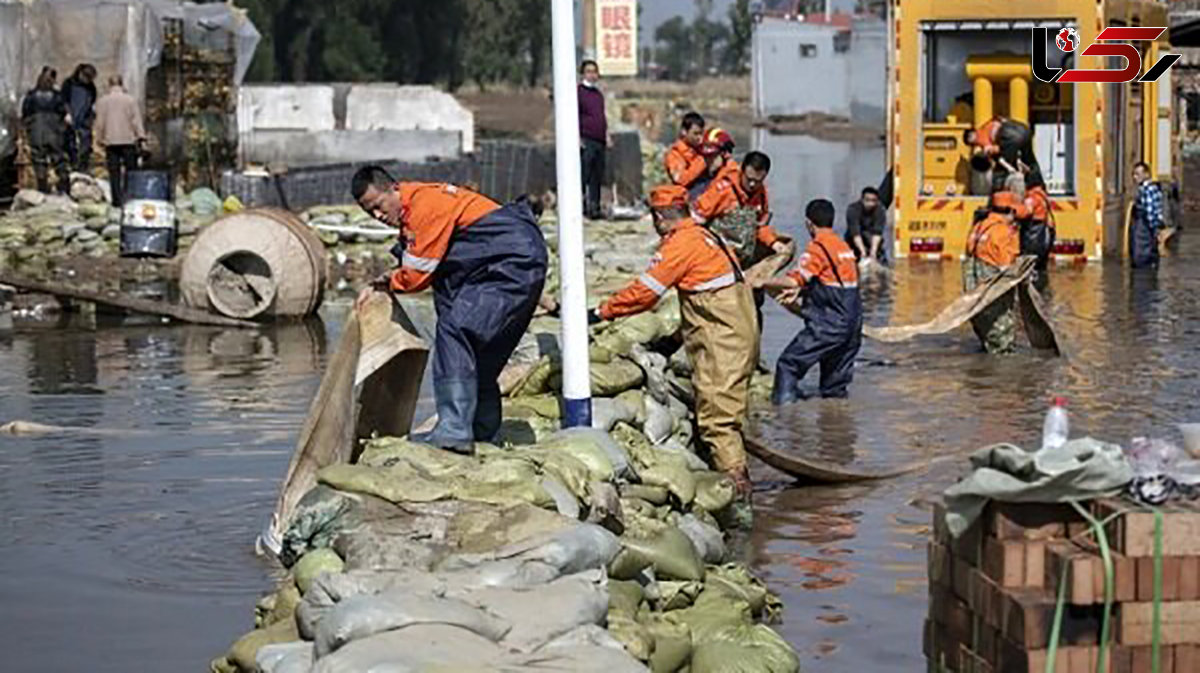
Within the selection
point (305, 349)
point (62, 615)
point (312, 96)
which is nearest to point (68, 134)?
point (305, 349)

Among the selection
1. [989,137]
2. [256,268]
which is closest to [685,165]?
[256,268]

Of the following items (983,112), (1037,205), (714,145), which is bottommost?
(1037,205)

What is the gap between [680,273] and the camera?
10797mm

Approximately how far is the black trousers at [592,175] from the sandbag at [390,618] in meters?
18.1

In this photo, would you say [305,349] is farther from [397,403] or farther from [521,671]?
[521,671]

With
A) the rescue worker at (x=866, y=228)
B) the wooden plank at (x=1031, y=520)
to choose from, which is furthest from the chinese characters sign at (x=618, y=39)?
the wooden plank at (x=1031, y=520)

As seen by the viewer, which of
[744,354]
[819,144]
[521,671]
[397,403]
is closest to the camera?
[521,671]

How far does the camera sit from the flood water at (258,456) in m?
8.69

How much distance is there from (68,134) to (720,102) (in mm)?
83621

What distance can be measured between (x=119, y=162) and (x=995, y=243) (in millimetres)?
11111

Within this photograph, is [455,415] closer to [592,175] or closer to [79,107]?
[592,175]

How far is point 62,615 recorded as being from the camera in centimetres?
873

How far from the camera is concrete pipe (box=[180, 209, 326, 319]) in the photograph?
18922 mm

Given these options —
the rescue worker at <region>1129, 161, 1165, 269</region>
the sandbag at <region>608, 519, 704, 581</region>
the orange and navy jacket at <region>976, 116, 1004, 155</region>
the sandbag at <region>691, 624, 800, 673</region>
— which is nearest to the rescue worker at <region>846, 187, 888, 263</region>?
the orange and navy jacket at <region>976, 116, 1004, 155</region>
